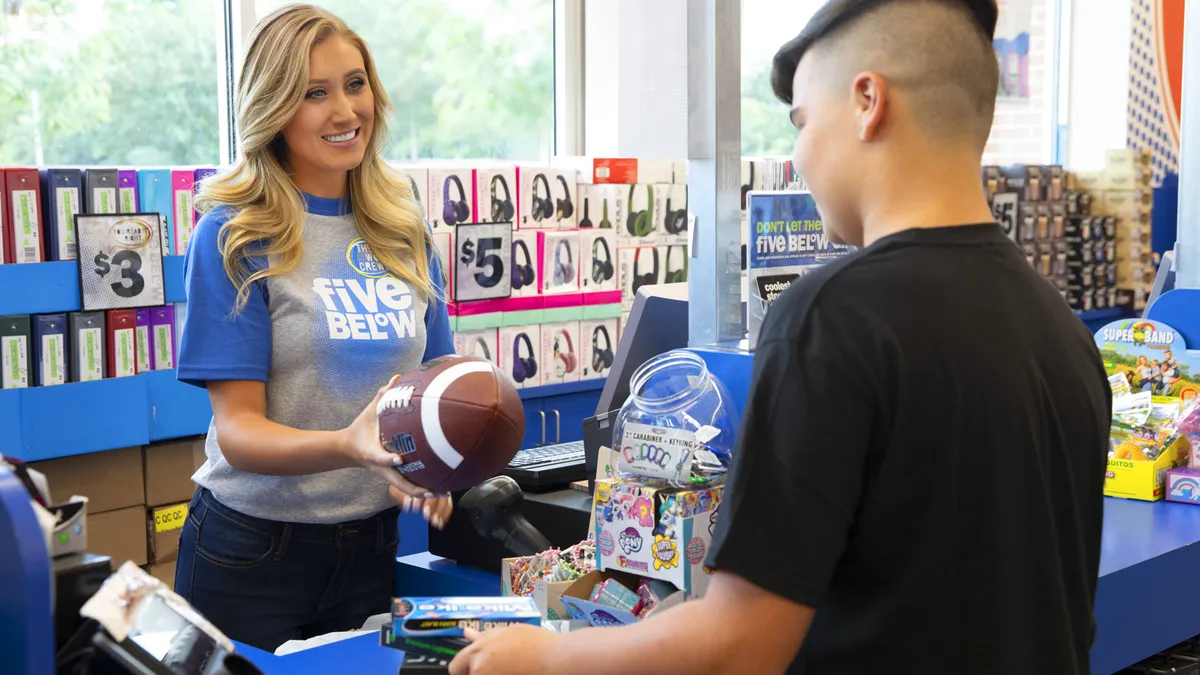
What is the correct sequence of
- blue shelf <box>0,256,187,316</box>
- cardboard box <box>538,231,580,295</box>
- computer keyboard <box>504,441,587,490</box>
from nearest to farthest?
computer keyboard <box>504,441,587,490</box>, blue shelf <box>0,256,187,316</box>, cardboard box <box>538,231,580,295</box>

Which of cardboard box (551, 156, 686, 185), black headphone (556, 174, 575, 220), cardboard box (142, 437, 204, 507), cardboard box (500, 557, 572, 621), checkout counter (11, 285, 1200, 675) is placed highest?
cardboard box (551, 156, 686, 185)

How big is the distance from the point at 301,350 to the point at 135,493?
2.25m

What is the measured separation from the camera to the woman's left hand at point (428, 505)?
2.10 meters

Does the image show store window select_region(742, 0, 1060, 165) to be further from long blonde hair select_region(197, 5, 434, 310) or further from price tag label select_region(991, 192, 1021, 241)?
long blonde hair select_region(197, 5, 434, 310)

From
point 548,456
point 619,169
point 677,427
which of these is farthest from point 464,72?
point 677,427

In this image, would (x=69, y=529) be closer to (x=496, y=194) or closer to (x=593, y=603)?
(x=593, y=603)

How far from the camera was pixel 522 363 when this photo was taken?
16.8ft

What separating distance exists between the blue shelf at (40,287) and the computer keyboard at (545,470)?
1868mm

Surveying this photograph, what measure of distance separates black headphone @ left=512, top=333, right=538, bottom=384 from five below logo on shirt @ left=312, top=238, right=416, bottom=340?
2.72 meters

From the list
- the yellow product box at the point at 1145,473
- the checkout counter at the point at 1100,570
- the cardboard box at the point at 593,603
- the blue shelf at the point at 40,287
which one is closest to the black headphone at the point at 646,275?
the blue shelf at the point at 40,287

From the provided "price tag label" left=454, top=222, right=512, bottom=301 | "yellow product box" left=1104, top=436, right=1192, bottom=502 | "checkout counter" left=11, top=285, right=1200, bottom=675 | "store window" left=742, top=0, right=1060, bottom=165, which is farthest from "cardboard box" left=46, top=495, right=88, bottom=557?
"store window" left=742, top=0, right=1060, bottom=165

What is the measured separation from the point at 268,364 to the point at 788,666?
4.08 ft

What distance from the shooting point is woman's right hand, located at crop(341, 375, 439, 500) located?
6.43 feet

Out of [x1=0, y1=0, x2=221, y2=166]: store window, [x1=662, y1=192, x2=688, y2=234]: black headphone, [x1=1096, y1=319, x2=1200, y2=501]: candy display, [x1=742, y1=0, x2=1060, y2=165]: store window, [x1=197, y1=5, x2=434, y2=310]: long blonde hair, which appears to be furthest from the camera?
[x1=742, y1=0, x2=1060, y2=165]: store window
